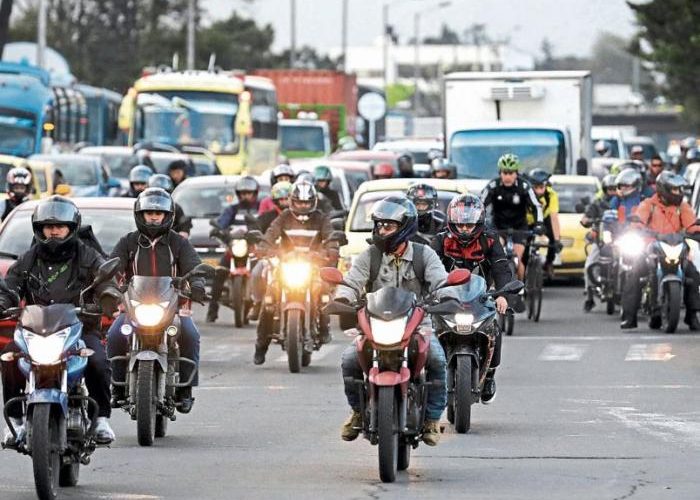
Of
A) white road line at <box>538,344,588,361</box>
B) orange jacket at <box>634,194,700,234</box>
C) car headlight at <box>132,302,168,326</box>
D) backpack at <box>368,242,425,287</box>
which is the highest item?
backpack at <box>368,242,425,287</box>

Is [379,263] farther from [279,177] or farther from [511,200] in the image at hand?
[279,177]

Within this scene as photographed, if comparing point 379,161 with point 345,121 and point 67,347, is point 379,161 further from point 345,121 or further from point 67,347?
point 67,347

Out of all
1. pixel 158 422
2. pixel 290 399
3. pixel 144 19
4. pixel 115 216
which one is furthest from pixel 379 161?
pixel 144 19

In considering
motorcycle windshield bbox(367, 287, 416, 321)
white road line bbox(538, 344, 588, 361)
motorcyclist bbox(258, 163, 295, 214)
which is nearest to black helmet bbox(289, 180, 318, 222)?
white road line bbox(538, 344, 588, 361)

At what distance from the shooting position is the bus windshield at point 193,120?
165ft

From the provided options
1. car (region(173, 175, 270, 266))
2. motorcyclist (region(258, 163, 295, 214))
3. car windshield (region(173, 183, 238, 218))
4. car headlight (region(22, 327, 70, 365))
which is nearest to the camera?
car headlight (region(22, 327, 70, 365))

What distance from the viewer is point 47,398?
1099 cm

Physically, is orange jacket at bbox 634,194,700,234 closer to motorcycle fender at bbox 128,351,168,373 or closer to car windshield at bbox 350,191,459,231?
car windshield at bbox 350,191,459,231

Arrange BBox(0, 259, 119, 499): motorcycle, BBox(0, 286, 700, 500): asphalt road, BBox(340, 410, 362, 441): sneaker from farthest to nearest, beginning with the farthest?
BBox(340, 410, 362, 441): sneaker → BBox(0, 286, 700, 500): asphalt road → BBox(0, 259, 119, 499): motorcycle

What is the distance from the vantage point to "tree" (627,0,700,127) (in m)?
61.9

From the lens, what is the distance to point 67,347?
11.2 meters

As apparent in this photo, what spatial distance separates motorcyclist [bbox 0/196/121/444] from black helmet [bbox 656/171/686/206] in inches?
484

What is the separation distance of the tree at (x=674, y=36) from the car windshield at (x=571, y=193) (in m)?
25.3

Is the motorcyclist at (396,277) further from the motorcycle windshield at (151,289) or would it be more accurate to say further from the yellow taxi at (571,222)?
the yellow taxi at (571,222)
